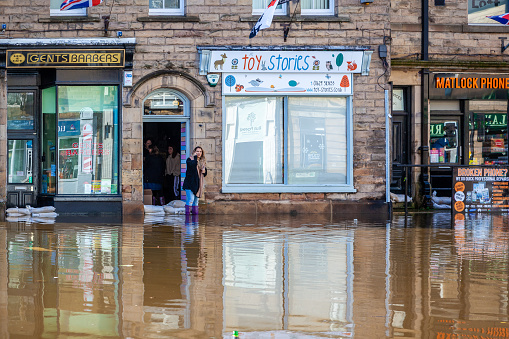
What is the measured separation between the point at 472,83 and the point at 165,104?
8571 millimetres

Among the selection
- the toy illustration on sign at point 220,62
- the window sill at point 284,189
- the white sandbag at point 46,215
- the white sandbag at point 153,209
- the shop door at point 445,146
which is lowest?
the white sandbag at point 46,215

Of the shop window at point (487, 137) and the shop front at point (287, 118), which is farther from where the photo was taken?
the shop window at point (487, 137)

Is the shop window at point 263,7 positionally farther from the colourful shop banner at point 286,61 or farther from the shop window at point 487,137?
the shop window at point 487,137

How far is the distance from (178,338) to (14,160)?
15158 mm

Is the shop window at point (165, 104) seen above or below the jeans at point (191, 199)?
above

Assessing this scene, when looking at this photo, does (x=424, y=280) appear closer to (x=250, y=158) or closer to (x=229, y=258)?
(x=229, y=258)

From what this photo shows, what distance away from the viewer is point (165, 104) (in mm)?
19391

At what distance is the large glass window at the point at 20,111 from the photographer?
19438 mm

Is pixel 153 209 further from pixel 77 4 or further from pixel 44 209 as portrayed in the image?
pixel 77 4

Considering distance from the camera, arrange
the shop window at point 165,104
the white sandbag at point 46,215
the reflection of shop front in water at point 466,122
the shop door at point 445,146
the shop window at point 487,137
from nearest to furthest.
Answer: the white sandbag at point 46,215
the shop window at point 165,104
the reflection of shop front in water at point 466,122
the shop door at point 445,146
the shop window at point 487,137

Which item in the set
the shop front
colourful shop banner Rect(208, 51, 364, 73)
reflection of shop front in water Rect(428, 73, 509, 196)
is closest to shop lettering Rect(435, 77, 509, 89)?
reflection of shop front in water Rect(428, 73, 509, 196)

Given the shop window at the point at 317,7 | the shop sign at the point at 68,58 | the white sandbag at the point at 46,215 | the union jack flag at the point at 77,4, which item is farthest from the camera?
the shop window at the point at 317,7

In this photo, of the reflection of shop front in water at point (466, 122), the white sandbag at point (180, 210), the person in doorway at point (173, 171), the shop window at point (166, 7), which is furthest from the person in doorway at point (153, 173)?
the reflection of shop front in water at point (466, 122)

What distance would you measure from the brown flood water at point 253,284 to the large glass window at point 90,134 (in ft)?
17.4
